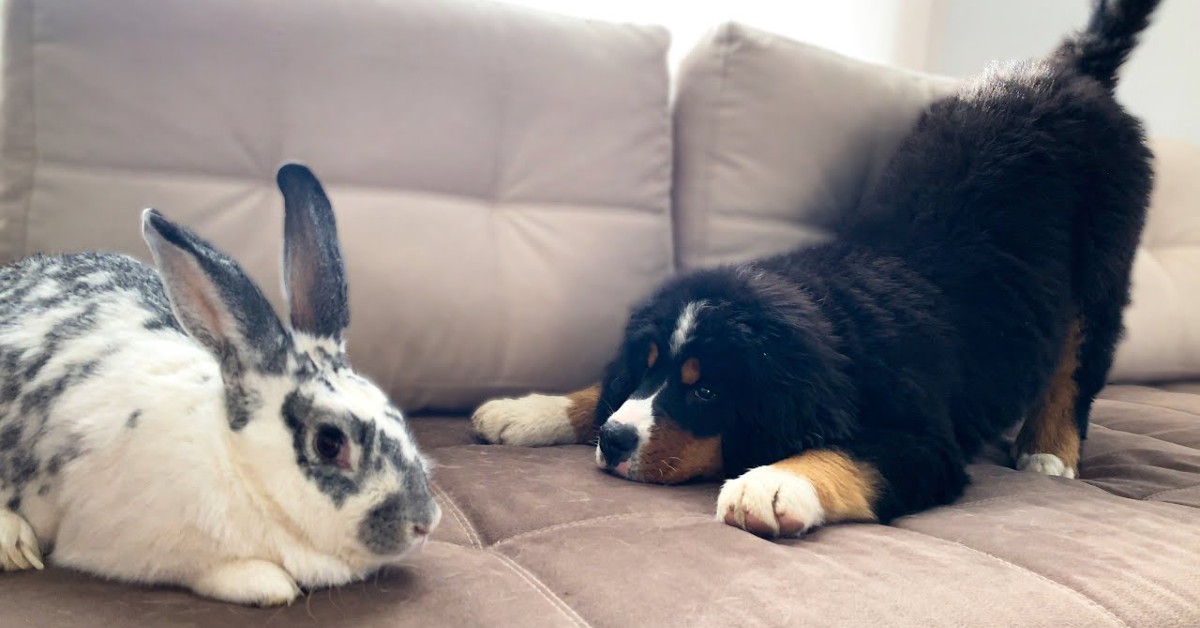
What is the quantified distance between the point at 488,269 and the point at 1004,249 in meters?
0.98

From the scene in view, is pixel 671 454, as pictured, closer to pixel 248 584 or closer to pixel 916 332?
pixel 916 332

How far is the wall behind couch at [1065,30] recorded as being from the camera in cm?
318

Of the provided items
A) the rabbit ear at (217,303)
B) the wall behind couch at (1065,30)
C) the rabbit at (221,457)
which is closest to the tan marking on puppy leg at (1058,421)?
the rabbit at (221,457)

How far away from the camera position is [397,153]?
159 cm

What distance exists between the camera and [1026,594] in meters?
0.93

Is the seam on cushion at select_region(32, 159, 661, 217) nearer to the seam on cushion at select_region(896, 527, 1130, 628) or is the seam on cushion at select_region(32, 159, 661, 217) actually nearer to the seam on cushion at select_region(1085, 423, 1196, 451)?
the seam on cushion at select_region(896, 527, 1130, 628)

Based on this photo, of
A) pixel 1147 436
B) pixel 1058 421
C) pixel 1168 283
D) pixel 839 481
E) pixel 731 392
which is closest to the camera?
pixel 839 481

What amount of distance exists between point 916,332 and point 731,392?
359 millimetres

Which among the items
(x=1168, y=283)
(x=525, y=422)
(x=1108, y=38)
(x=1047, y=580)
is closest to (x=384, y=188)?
(x=525, y=422)

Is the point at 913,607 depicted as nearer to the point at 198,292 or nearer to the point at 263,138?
the point at 198,292

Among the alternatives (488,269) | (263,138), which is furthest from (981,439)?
(263,138)

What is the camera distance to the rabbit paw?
80cm

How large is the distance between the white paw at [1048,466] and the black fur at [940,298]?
0.11 metres

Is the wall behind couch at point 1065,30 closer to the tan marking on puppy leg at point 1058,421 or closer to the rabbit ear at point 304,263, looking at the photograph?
the tan marking on puppy leg at point 1058,421
